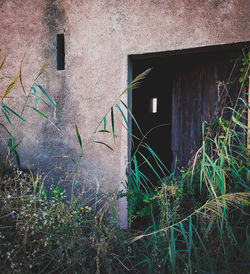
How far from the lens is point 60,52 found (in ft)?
12.1

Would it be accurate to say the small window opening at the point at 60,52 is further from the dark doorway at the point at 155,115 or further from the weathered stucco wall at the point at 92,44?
the dark doorway at the point at 155,115

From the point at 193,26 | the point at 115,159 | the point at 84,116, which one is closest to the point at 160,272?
the point at 115,159

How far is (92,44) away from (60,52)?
0.49m

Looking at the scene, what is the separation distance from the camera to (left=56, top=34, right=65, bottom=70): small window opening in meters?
3.66

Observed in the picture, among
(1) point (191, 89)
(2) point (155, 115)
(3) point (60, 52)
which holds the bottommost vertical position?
(2) point (155, 115)

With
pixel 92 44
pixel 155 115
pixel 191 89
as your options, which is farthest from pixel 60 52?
pixel 155 115

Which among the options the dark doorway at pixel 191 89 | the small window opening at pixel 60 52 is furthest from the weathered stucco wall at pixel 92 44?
the dark doorway at pixel 191 89

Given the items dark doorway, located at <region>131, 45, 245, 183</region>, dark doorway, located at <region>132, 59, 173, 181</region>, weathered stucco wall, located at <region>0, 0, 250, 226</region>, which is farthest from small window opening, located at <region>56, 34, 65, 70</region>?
dark doorway, located at <region>132, 59, 173, 181</region>

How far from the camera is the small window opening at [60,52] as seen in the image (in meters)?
3.66

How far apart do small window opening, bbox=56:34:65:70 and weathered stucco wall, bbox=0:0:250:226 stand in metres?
0.06

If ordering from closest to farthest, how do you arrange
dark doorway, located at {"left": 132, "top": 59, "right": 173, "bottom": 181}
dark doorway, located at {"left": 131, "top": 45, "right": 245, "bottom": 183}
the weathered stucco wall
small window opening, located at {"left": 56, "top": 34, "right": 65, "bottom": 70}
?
the weathered stucco wall, dark doorway, located at {"left": 131, "top": 45, "right": 245, "bottom": 183}, small window opening, located at {"left": 56, "top": 34, "right": 65, "bottom": 70}, dark doorway, located at {"left": 132, "top": 59, "right": 173, "bottom": 181}

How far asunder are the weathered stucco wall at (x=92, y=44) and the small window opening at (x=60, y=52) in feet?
0.19

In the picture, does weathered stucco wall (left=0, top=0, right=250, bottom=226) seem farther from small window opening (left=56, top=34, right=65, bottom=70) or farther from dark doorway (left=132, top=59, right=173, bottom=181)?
dark doorway (left=132, top=59, right=173, bottom=181)

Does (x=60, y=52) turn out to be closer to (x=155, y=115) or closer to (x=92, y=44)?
(x=92, y=44)
